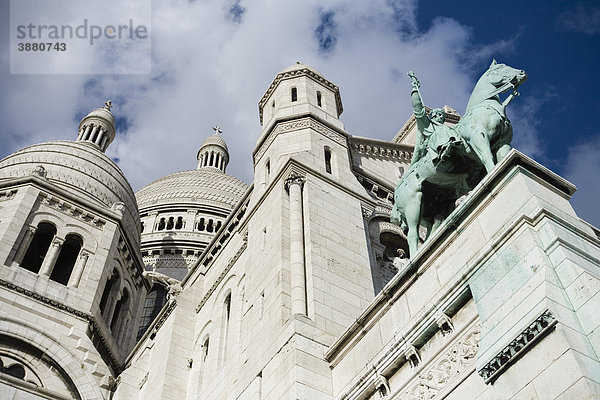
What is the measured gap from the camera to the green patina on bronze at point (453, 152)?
1272cm

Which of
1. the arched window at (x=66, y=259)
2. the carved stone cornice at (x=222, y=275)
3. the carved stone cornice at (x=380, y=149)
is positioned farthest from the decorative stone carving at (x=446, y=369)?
the arched window at (x=66, y=259)

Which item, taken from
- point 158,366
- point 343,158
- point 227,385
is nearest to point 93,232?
point 158,366

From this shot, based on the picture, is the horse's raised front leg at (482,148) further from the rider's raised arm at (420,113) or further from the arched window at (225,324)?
the arched window at (225,324)

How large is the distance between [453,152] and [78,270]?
18802 millimetres

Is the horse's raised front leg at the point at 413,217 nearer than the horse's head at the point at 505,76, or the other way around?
the horse's head at the point at 505,76

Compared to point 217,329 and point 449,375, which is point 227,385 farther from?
point 449,375

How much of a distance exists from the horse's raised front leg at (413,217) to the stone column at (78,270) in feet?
55.8

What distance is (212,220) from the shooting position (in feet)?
178

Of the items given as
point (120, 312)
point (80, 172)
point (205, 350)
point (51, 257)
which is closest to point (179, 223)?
point (80, 172)

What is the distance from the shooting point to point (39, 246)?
29.5m

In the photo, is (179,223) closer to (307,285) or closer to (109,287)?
(109,287)

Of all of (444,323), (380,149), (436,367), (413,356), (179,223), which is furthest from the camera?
(179,223)

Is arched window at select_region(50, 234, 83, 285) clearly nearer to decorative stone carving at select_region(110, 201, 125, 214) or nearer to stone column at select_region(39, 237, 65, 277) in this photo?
stone column at select_region(39, 237, 65, 277)

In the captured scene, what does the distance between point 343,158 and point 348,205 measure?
2.62 m
